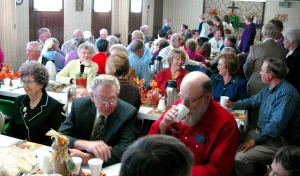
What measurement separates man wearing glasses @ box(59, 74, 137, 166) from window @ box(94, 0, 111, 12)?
796 centimetres

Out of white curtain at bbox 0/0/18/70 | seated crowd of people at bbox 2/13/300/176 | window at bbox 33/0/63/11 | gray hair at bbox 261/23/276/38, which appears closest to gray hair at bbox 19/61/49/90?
seated crowd of people at bbox 2/13/300/176

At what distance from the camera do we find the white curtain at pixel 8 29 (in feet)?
22.6

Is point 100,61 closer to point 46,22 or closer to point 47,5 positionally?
point 46,22

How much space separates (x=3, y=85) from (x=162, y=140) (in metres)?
3.92

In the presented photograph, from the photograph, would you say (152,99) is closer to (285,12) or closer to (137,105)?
(137,105)

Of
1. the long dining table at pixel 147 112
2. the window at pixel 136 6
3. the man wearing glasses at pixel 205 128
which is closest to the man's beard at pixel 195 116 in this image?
the man wearing glasses at pixel 205 128

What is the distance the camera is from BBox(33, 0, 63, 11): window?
Result: 805 cm

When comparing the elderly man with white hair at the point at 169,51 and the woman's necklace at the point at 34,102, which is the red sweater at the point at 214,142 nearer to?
the woman's necklace at the point at 34,102

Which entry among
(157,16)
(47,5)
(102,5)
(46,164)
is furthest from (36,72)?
(157,16)

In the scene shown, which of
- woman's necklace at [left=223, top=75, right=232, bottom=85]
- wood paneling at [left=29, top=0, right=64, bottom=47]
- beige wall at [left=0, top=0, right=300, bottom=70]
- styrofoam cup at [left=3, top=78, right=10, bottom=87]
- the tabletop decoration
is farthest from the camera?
wood paneling at [left=29, top=0, right=64, bottom=47]

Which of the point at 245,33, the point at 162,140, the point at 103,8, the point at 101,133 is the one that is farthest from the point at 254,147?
the point at 103,8

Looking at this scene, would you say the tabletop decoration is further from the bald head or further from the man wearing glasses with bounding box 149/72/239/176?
the bald head

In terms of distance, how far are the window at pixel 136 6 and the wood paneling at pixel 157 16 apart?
1.40 metres

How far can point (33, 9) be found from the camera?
7.94 metres
